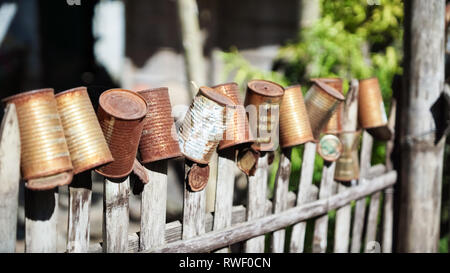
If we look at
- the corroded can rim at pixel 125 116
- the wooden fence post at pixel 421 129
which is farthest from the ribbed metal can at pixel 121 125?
the wooden fence post at pixel 421 129

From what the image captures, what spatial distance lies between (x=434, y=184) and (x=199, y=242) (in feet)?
5.37

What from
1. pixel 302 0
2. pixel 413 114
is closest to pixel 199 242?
pixel 413 114

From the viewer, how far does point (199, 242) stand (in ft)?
5.73

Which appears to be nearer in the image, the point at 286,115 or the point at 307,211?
the point at 286,115

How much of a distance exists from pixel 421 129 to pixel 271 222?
1153 mm

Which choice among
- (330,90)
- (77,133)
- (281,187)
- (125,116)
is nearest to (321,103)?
(330,90)

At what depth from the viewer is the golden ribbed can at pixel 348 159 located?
2.34 m

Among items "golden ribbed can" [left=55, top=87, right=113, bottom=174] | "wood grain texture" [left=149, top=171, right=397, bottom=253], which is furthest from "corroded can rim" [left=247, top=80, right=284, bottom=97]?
"golden ribbed can" [left=55, top=87, right=113, bottom=174]

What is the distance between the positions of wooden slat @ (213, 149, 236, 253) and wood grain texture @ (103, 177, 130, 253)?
1.45 ft

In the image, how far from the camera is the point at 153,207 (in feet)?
5.26

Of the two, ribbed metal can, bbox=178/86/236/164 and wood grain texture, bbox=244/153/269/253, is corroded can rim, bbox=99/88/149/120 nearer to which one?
ribbed metal can, bbox=178/86/236/164

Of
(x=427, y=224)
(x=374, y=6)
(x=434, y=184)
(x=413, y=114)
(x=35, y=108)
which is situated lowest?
(x=427, y=224)

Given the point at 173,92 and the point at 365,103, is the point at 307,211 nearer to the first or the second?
the point at 365,103

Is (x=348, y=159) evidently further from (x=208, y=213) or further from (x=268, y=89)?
(x=208, y=213)
